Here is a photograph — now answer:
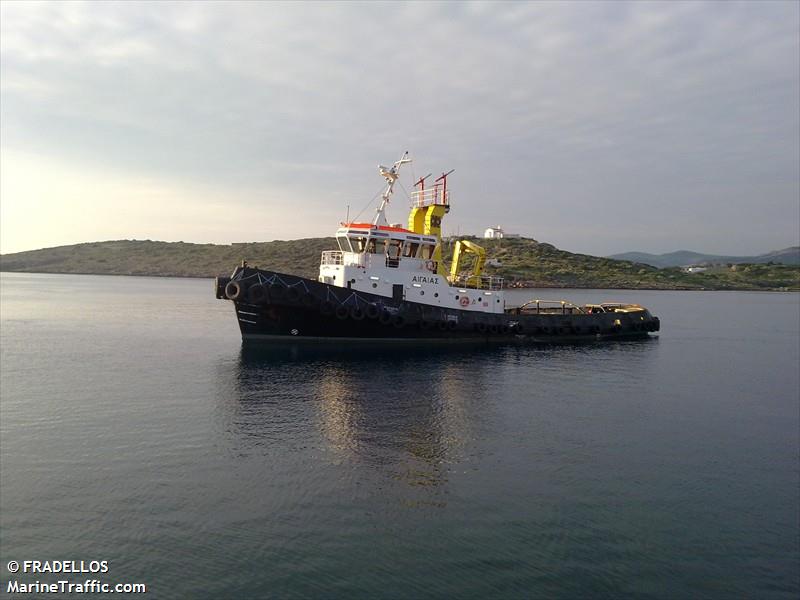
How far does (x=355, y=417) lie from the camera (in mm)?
18672

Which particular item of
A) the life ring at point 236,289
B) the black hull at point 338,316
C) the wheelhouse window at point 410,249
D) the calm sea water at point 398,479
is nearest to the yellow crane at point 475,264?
the black hull at point 338,316

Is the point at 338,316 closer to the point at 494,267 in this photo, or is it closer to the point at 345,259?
the point at 345,259

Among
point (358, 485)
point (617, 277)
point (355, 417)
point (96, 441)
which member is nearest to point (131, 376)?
point (96, 441)

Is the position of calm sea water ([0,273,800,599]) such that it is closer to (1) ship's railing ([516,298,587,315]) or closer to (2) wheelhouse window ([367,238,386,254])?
(2) wheelhouse window ([367,238,386,254])

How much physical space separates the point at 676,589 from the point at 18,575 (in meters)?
11.7

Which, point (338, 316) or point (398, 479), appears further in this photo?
point (338, 316)

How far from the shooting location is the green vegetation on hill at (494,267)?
451ft

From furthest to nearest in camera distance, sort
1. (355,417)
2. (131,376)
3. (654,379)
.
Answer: (654,379) → (131,376) → (355,417)

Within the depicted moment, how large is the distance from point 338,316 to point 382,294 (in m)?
3.22

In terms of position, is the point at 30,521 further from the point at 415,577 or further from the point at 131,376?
the point at 131,376

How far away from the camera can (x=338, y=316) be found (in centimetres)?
3170

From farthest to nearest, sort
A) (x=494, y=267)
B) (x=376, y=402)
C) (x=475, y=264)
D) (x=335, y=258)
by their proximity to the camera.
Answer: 1. (x=494, y=267)
2. (x=475, y=264)
3. (x=335, y=258)
4. (x=376, y=402)

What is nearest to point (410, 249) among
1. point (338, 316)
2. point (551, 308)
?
point (338, 316)

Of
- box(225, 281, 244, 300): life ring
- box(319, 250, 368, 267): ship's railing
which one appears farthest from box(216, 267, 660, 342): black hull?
box(319, 250, 368, 267): ship's railing
